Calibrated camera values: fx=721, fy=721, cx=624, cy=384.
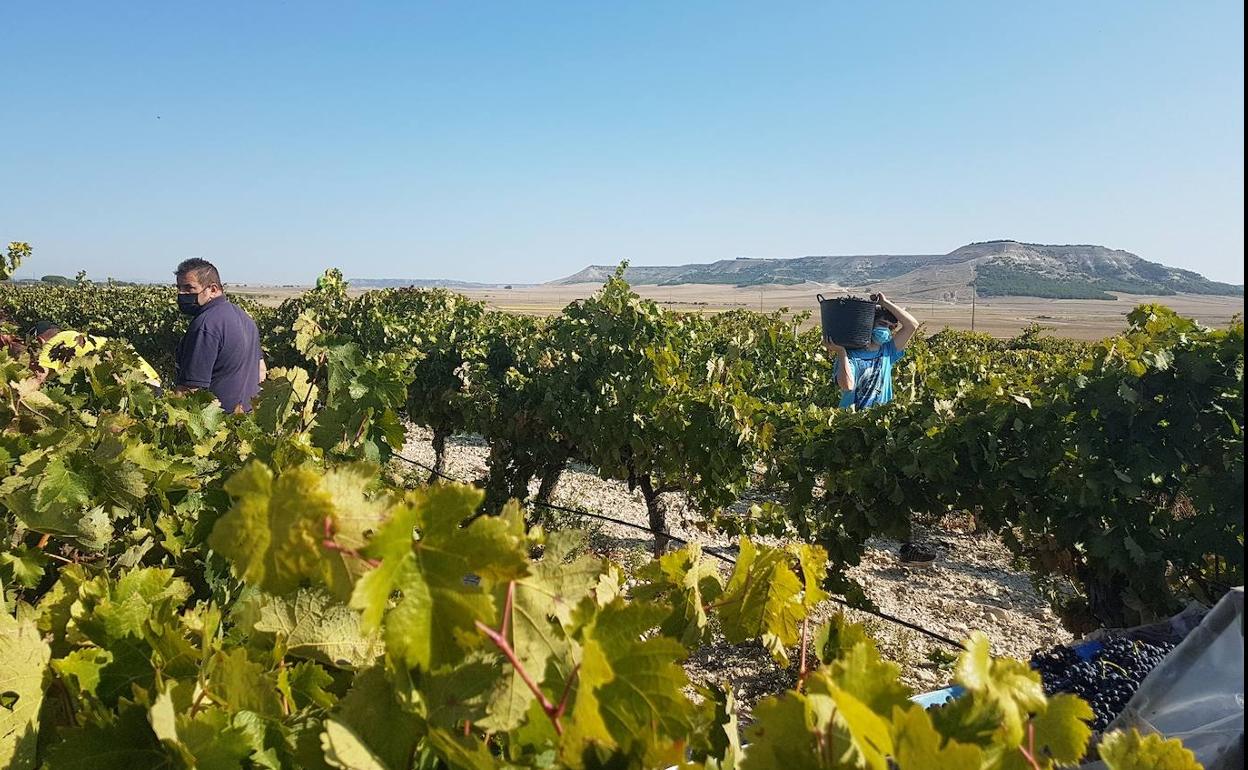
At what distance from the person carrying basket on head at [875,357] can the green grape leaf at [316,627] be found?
4925 millimetres

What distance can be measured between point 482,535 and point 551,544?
20 centimetres

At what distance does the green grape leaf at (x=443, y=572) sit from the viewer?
26.0 inches

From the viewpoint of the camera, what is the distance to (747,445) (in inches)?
209

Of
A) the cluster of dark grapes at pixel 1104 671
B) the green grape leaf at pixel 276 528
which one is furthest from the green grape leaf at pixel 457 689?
the cluster of dark grapes at pixel 1104 671

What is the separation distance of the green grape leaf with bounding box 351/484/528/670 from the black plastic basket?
4.97 m

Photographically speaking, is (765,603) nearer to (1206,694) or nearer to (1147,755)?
(1147,755)

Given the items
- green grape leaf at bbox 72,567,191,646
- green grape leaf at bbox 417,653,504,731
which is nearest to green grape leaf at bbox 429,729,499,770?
green grape leaf at bbox 417,653,504,731

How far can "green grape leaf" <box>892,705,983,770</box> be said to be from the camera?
603 millimetres

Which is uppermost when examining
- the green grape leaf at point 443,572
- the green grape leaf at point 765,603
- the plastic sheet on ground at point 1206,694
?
the green grape leaf at point 443,572

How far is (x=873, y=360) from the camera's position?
5840 millimetres

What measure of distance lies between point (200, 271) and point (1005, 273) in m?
147

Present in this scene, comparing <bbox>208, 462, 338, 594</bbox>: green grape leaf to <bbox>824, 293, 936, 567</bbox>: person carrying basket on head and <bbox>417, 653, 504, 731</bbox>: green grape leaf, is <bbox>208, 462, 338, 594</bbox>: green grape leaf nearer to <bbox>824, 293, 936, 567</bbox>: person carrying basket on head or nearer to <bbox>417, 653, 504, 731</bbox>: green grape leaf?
<bbox>417, 653, 504, 731</bbox>: green grape leaf

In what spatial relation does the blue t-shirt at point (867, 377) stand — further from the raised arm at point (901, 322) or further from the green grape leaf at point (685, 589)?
the green grape leaf at point (685, 589)

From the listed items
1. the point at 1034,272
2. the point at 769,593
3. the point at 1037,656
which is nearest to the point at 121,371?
the point at 769,593
